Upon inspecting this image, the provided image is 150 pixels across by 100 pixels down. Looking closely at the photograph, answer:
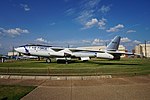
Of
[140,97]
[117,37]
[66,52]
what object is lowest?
[140,97]

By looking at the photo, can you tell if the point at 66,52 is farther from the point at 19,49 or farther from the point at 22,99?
the point at 22,99

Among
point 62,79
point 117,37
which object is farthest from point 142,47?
point 62,79

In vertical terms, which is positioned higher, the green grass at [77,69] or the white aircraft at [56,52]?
the white aircraft at [56,52]

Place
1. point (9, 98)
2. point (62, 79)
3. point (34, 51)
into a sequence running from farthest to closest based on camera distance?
point (34, 51)
point (62, 79)
point (9, 98)

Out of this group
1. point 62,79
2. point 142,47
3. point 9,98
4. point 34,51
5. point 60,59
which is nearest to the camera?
point 9,98

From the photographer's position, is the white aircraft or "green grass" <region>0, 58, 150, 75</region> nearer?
"green grass" <region>0, 58, 150, 75</region>

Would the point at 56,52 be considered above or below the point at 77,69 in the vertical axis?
above

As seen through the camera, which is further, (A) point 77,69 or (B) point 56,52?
(B) point 56,52

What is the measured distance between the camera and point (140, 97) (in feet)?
26.7

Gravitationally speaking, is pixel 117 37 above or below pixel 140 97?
above

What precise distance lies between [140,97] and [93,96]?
1966 mm

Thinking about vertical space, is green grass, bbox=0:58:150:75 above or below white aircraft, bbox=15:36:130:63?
below

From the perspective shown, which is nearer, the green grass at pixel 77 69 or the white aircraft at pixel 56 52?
the green grass at pixel 77 69

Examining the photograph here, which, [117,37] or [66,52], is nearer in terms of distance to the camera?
[66,52]
